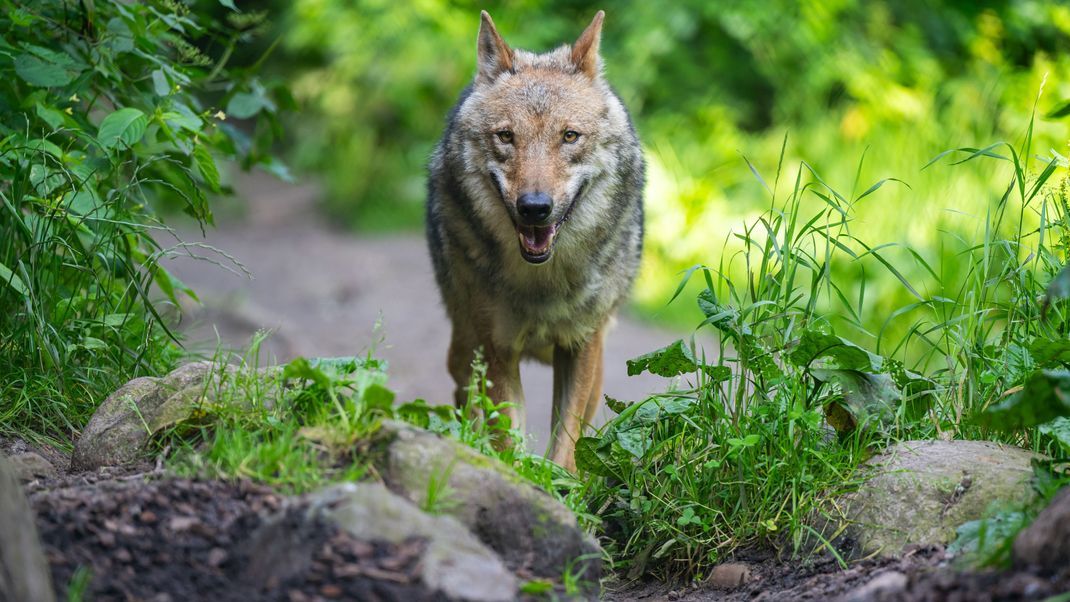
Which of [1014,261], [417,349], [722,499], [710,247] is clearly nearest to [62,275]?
[722,499]

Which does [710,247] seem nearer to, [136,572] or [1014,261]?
[1014,261]

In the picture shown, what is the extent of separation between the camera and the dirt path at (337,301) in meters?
8.05

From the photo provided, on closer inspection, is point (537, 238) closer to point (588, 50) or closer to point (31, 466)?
point (588, 50)

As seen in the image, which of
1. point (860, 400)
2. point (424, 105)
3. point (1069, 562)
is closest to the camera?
point (1069, 562)

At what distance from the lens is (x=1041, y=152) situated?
8.62 metres

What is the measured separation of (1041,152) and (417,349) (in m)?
5.45

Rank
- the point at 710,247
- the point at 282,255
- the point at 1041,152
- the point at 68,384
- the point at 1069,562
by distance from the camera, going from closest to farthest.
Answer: the point at 1069,562
the point at 68,384
the point at 1041,152
the point at 710,247
the point at 282,255

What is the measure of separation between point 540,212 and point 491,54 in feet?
3.49

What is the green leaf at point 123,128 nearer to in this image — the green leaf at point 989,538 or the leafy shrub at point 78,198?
the leafy shrub at point 78,198

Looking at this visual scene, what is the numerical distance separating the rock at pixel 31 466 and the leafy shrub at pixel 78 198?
1.17 feet

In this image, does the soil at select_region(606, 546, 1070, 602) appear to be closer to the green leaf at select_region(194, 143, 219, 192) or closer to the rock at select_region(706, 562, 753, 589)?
the rock at select_region(706, 562, 753, 589)

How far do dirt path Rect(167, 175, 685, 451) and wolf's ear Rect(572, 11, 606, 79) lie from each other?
222 cm

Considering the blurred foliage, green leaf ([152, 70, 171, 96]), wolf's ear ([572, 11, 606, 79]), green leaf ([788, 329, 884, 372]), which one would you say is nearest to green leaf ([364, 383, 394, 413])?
green leaf ([788, 329, 884, 372])

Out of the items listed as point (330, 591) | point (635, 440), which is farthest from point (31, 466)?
point (635, 440)
